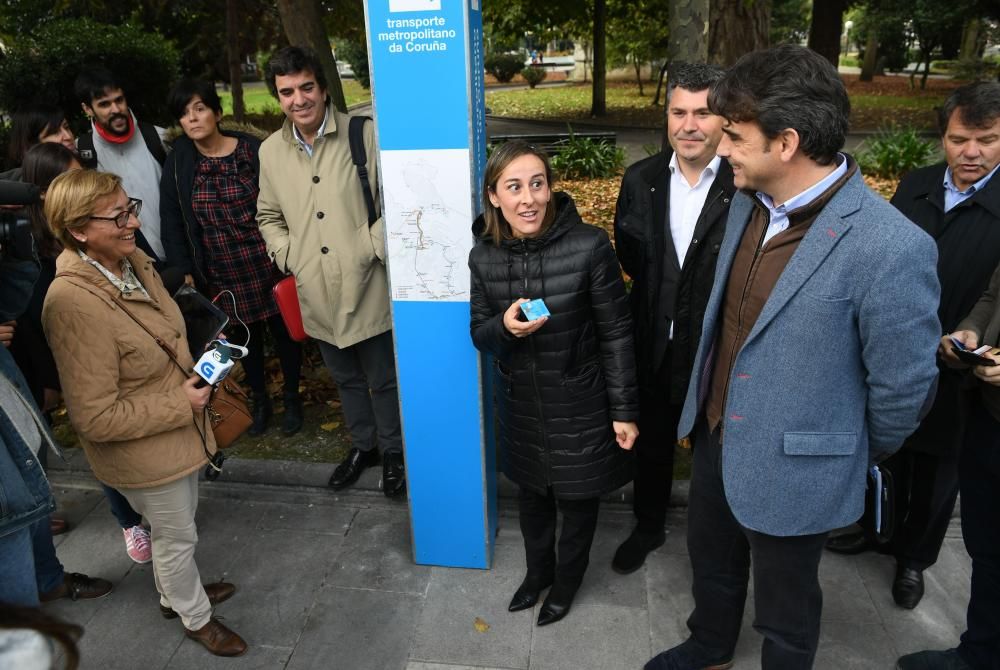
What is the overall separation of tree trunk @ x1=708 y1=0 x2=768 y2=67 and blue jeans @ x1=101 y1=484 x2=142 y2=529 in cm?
520

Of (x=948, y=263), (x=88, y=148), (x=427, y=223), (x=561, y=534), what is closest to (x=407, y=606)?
(x=561, y=534)

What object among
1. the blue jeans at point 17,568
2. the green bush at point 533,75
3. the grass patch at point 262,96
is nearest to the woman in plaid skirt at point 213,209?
the blue jeans at point 17,568

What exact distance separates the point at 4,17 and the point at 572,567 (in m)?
13.1

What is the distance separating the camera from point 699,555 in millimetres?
2766

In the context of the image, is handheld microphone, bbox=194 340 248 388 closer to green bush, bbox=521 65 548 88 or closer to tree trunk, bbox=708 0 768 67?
tree trunk, bbox=708 0 768 67

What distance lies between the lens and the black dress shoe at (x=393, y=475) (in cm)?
403

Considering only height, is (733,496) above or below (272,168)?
below

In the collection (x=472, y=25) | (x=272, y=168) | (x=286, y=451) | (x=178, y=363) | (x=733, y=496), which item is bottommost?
(x=286, y=451)

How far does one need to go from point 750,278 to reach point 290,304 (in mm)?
2545

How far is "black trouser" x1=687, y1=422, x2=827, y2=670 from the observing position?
7.77 ft

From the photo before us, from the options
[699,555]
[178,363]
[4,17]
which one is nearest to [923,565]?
[699,555]

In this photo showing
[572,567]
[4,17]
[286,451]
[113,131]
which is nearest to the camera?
[572,567]

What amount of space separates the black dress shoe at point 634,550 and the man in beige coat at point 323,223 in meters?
1.47

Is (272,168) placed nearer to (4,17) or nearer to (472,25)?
(472,25)
